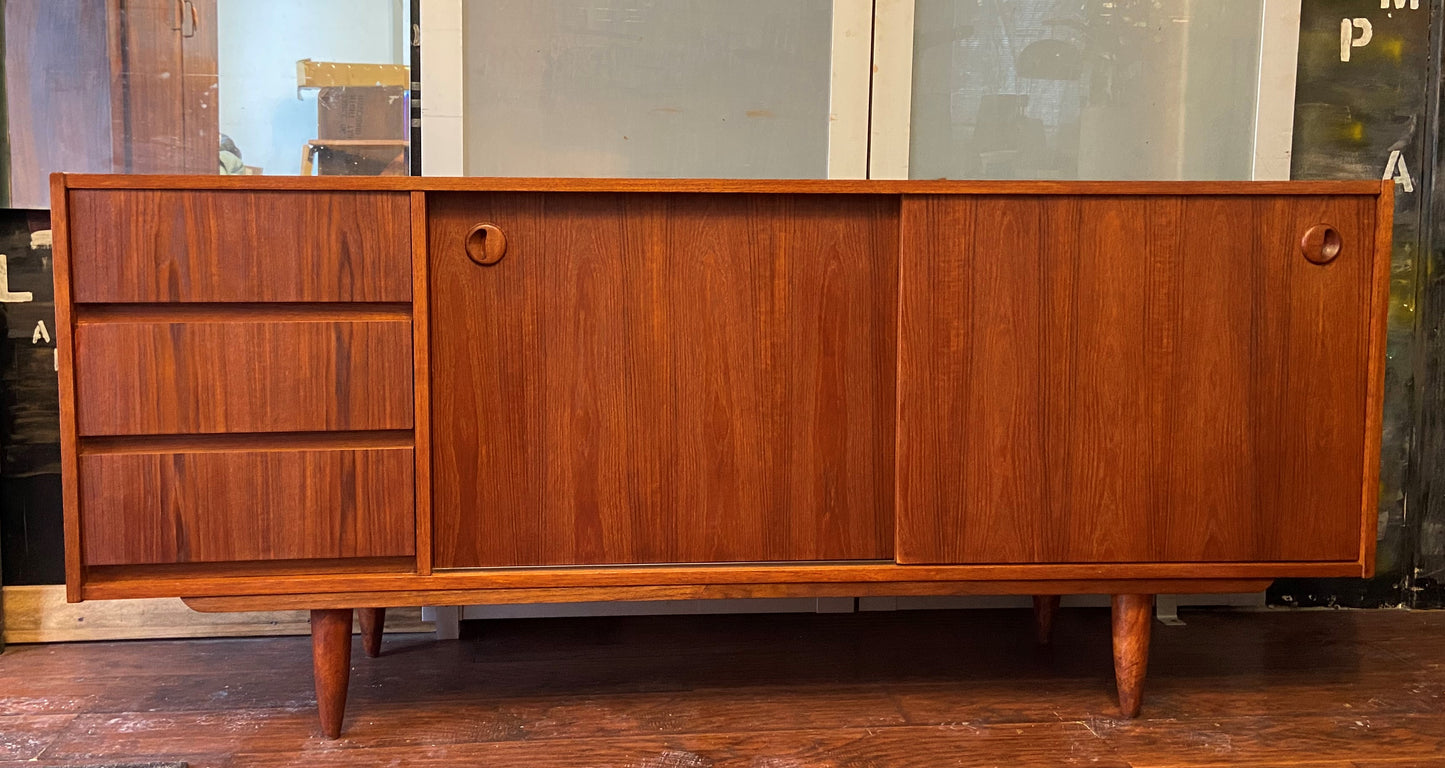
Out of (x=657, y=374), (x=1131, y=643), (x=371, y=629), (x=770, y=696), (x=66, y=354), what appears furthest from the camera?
(x=371, y=629)

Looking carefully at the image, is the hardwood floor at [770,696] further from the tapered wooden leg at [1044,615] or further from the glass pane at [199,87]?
the glass pane at [199,87]

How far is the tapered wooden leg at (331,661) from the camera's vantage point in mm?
1284

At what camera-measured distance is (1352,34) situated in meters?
1.77

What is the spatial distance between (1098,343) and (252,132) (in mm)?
1411

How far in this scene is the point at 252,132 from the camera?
163 cm

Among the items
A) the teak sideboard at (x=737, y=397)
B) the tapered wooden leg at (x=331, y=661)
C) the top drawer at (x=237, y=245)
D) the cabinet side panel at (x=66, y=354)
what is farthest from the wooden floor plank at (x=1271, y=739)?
the cabinet side panel at (x=66, y=354)

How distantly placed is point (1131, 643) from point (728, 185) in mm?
868

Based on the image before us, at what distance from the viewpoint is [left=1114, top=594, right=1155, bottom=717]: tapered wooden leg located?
4.45ft

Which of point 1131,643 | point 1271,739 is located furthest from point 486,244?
point 1271,739

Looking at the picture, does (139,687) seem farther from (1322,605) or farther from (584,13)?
(1322,605)

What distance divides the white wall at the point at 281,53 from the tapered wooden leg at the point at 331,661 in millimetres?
793

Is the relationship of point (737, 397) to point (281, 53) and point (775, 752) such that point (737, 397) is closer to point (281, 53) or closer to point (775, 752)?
point (775, 752)

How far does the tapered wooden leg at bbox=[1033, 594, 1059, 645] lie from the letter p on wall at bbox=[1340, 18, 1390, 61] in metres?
1.15

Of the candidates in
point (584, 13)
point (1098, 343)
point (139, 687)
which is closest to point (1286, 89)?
point (1098, 343)
